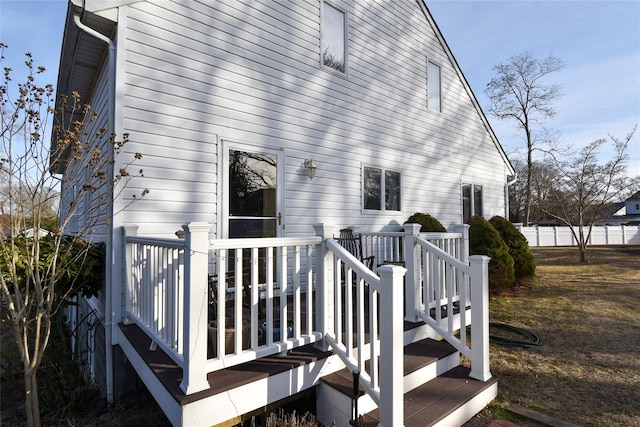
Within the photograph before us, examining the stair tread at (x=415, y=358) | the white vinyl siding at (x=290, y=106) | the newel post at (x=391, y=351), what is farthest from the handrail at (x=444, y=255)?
the white vinyl siding at (x=290, y=106)

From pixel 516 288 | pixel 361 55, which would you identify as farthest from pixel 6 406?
Result: pixel 516 288

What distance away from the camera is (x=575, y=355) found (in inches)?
155

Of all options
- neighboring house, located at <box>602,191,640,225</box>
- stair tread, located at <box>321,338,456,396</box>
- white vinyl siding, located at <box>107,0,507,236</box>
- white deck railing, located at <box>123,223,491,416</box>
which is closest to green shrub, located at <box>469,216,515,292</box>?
white vinyl siding, located at <box>107,0,507,236</box>

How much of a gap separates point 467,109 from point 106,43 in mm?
8231

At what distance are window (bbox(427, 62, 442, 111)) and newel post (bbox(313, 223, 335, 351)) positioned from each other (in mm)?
6151

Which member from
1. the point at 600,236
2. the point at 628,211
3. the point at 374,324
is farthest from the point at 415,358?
the point at 628,211

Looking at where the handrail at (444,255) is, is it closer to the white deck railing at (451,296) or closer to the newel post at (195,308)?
the white deck railing at (451,296)

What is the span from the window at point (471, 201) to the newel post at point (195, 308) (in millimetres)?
7933

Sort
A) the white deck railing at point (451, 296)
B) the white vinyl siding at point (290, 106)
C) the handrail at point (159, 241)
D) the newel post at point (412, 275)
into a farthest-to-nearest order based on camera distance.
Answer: the white vinyl siding at point (290, 106), the newel post at point (412, 275), the white deck railing at point (451, 296), the handrail at point (159, 241)

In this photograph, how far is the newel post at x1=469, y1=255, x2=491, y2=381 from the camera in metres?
2.98

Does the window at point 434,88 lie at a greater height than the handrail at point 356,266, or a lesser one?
greater

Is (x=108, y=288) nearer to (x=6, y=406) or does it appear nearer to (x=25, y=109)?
(x=25, y=109)

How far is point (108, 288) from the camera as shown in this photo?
137 inches

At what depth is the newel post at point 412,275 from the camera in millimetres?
3623
